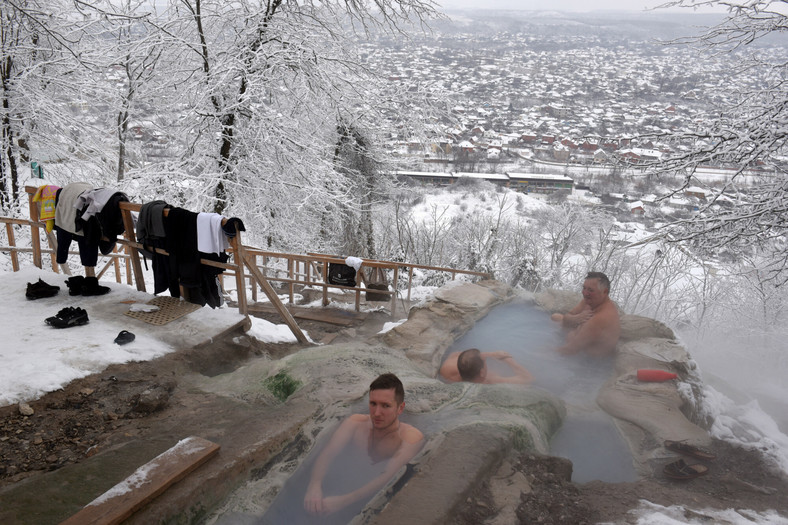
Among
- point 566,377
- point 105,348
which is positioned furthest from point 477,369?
point 105,348

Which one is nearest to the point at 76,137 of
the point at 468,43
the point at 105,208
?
the point at 105,208

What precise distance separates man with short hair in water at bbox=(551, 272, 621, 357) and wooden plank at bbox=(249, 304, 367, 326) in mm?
3596

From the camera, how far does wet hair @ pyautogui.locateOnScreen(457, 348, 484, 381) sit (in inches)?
207

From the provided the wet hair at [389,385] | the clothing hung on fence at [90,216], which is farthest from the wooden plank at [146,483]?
the clothing hung on fence at [90,216]

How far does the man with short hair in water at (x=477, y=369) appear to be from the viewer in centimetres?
528

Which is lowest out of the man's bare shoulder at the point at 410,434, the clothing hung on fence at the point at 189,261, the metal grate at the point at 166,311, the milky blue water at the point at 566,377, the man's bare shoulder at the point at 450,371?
the milky blue water at the point at 566,377

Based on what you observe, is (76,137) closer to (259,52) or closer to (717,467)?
(259,52)

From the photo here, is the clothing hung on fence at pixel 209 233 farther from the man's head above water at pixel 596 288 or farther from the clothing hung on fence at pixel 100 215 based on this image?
the man's head above water at pixel 596 288

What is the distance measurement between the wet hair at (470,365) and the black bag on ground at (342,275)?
11.3 ft

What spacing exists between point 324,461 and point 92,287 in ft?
14.4

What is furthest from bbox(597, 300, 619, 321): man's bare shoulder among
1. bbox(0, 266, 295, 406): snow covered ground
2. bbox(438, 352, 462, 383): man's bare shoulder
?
bbox(0, 266, 295, 406): snow covered ground

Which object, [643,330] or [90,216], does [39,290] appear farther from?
[643,330]

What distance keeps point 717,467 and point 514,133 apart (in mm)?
67945

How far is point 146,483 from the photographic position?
2711 millimetres
